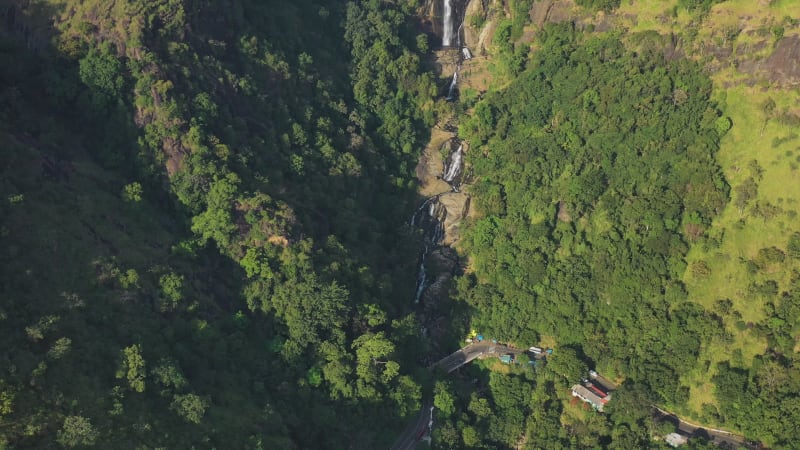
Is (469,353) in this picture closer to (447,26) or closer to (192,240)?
(192,240)

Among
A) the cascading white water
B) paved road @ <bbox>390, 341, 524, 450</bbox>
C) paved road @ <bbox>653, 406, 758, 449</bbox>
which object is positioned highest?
the cascading white water

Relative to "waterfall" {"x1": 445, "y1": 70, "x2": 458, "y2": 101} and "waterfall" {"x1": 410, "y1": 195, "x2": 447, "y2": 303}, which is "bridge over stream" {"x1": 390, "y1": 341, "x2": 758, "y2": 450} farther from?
"waterfall" {"x1": 445, "y1": 70, "x2": 458, "y2": 101}

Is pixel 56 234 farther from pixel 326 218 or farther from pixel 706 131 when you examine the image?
pixel 706 131

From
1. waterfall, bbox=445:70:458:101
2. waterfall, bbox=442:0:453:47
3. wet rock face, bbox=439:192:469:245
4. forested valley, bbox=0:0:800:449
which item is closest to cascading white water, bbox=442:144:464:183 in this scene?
forested valley, bbox=0:0:800:449

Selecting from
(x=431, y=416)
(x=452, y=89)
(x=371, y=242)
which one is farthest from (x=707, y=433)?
(x=452, y=89)

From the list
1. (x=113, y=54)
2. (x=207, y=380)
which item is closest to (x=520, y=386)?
A: (x=207, y=380)

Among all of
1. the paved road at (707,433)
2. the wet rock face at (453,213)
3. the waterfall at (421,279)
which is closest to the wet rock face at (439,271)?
the waterfall at (421,279)

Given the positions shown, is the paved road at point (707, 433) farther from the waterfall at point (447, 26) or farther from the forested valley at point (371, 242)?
the waterfall at point (447, 26)
